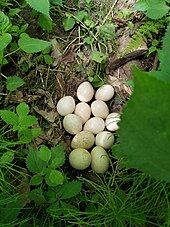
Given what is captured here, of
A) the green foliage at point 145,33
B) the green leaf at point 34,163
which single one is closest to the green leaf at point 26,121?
the green leaf at point 34,163

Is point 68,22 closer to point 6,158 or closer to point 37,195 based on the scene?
point 6,158

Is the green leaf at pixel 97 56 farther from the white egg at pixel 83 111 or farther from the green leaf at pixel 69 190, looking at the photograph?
the green leaf at pixel 69 190

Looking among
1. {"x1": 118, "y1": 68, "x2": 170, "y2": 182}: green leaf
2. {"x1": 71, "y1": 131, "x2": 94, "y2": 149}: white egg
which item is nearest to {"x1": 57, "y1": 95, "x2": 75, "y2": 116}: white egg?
{"x1": 71, "y1": 131, "x2": 94, "y2": 149}: white egg

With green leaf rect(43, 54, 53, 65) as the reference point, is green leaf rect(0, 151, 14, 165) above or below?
below

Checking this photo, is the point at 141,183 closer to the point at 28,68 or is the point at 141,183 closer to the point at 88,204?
the point at 88,204

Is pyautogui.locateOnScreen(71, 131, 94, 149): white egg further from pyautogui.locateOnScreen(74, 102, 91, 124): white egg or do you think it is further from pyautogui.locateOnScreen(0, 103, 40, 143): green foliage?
pyautogui.locateOnScreen(0, 103, 40, 143): green foliage

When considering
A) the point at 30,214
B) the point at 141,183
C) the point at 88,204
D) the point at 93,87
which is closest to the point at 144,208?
the point at 141,183

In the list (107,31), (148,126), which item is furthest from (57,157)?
(148,126)
